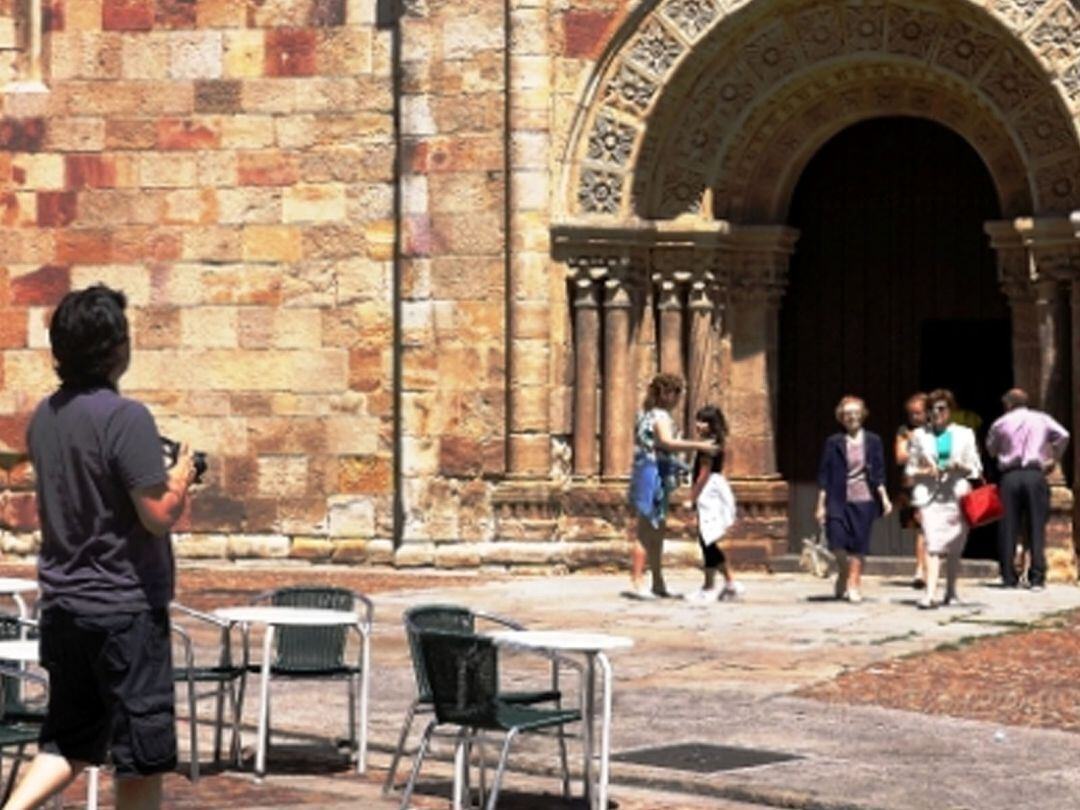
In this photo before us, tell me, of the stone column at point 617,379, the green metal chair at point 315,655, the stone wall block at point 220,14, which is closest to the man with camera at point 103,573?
the green metal chair at point 315,655

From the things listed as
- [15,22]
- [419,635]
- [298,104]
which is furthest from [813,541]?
[419,635]

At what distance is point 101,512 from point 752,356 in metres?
16.5

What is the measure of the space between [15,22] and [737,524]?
7698mm

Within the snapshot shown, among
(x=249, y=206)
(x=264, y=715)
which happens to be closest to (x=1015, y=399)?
(x=249, y=206)

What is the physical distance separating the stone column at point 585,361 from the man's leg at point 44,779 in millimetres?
15658

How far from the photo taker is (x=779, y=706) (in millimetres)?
14844

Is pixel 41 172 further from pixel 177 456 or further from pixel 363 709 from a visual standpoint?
pixel 177 456

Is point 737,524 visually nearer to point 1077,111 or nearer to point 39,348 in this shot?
point 1077,111

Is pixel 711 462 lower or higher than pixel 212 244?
lower

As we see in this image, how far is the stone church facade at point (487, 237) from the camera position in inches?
957

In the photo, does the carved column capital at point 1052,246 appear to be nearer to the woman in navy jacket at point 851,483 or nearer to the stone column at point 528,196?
the woman in navy jacket at point 851,483

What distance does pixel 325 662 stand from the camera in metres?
13.1

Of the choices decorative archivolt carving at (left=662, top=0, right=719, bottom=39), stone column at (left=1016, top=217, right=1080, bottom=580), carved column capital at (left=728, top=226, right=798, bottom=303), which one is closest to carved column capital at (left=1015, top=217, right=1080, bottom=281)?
stone column at (left=1016, top=217, right=1080, bottom=580)

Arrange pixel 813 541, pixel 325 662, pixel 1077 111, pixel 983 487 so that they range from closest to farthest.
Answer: pixel 325 662 < pixel 983 487 < pixel 1077 111 < pixel 813 541
